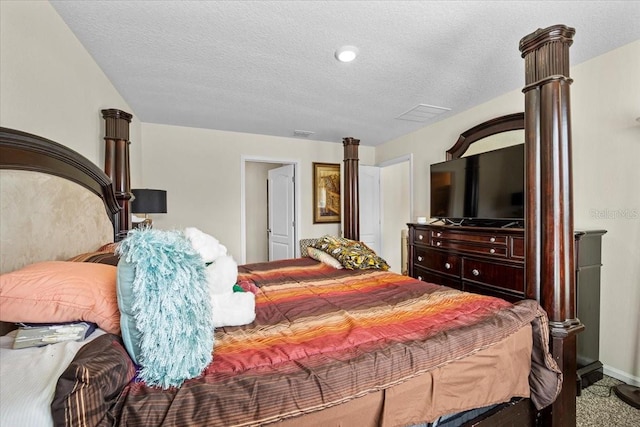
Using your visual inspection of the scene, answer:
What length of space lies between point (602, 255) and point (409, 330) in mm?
2118

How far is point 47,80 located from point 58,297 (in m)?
1.43

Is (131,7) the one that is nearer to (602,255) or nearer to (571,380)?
(571,380)

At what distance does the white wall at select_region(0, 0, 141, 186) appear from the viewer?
1.33 meters

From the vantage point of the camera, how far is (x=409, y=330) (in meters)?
1.23

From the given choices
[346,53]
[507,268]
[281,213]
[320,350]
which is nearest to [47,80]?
[346,53]

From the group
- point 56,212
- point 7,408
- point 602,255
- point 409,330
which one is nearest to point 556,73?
point 409,330

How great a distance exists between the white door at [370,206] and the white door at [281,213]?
1204 mm

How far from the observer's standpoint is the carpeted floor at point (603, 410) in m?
1.79

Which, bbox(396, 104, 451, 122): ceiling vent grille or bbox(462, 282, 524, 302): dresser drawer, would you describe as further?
bbox(396, 104, 451, 122): ceiling vent grille

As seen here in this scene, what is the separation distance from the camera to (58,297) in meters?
0.88

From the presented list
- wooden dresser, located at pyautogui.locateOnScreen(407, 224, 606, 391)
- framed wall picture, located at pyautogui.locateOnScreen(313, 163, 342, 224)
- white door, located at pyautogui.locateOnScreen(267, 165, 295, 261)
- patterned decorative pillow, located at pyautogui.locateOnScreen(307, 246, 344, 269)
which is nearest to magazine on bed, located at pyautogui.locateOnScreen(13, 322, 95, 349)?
patterned decorative pillow, located at pyautogui.locateOnScreen(307, 246, 344, 269)

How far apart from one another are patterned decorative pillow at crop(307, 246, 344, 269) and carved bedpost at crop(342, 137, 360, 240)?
2.72 ft

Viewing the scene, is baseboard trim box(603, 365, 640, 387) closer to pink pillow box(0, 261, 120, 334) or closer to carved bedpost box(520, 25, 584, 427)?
carved bedpost box(520, 25, 584, 427)

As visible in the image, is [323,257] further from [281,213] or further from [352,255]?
[281,213]
